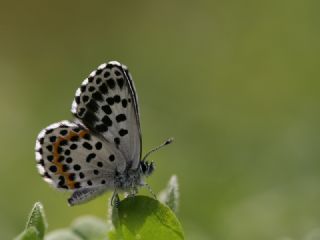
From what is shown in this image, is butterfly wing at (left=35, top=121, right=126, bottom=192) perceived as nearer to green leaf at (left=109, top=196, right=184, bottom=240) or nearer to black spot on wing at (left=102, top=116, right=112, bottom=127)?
black spot on wing at (left=102, top=116, right=112, bottom=127)

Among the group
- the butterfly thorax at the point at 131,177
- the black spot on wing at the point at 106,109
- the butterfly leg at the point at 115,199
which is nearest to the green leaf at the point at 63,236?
the butterfly leg at the point at 115,199

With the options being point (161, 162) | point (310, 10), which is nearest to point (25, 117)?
point (161, 162)

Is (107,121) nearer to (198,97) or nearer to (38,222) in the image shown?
(38,222)

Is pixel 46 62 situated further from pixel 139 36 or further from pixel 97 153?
pixel 97 153

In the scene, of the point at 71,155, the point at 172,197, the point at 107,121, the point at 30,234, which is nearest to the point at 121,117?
the point at 107,121

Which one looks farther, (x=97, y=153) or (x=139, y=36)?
(x=139, y=36)

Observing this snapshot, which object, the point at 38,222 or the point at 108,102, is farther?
the point at 108,102
